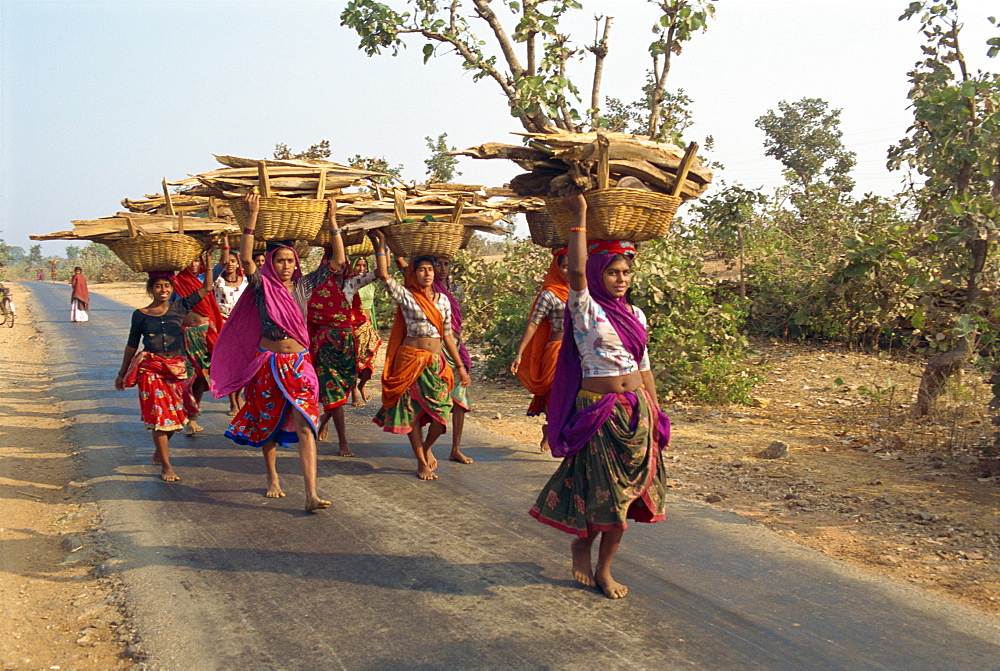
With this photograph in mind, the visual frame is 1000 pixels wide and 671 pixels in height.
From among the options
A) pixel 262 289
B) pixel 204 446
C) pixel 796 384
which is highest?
pixel 262 289

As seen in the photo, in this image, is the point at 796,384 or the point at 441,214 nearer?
the point at 441,214

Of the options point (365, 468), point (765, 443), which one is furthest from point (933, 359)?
point (365, 468)

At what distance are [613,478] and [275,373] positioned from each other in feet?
9.73

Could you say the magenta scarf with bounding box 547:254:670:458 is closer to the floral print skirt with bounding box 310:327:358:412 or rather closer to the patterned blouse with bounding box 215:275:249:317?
the floral print skirt with bounding box 310:327:358:412

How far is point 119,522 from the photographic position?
5.77 metres

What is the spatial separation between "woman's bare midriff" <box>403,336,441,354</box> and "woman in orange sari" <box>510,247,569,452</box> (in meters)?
0.67

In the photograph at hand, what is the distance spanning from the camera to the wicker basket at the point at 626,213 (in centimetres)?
432

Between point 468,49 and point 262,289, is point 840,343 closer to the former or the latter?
point 468,49

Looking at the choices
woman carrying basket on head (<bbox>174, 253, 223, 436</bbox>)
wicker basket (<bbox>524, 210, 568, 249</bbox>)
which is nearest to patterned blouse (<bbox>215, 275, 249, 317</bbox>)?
woman carrying basket on head (<bbox>174, 253, 223, 436</bbox>)

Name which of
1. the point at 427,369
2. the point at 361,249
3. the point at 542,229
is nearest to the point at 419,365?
the point at 427,369

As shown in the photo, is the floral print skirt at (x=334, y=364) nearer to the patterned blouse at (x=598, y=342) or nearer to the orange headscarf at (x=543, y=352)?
the orange headscarf at (x=543, y=352)

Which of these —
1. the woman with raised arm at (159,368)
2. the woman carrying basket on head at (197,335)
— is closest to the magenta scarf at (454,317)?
the woman with raised arm at (159,368)

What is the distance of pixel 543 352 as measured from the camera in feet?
24.3

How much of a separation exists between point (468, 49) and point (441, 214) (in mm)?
5463
